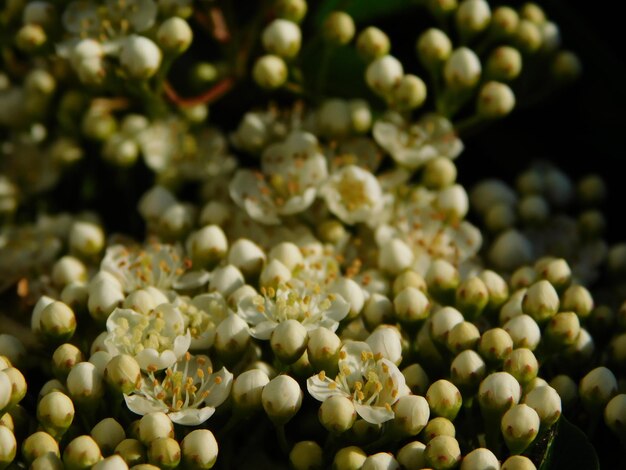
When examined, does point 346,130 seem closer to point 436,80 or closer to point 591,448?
point 436,80

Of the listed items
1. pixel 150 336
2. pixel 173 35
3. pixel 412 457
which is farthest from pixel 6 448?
pixel 173 35

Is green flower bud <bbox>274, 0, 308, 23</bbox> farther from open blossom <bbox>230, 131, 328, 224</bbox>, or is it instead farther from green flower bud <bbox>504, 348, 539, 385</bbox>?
green flower bud <bbox>504, 348, 539, 385</bbox>

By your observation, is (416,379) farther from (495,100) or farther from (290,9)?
(290,9)

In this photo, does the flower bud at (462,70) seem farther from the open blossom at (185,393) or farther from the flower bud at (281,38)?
the open blossom at (185,393)

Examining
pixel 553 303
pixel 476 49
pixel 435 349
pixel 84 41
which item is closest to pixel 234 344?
pixel 435 349

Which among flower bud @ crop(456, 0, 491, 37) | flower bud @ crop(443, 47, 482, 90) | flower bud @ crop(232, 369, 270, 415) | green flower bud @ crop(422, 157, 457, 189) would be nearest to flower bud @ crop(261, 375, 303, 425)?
flower bud @ crop(232, 369, 270, 415)

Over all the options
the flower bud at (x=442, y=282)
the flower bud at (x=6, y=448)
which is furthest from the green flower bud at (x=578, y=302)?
the flower bud at (x=6, y=448)
